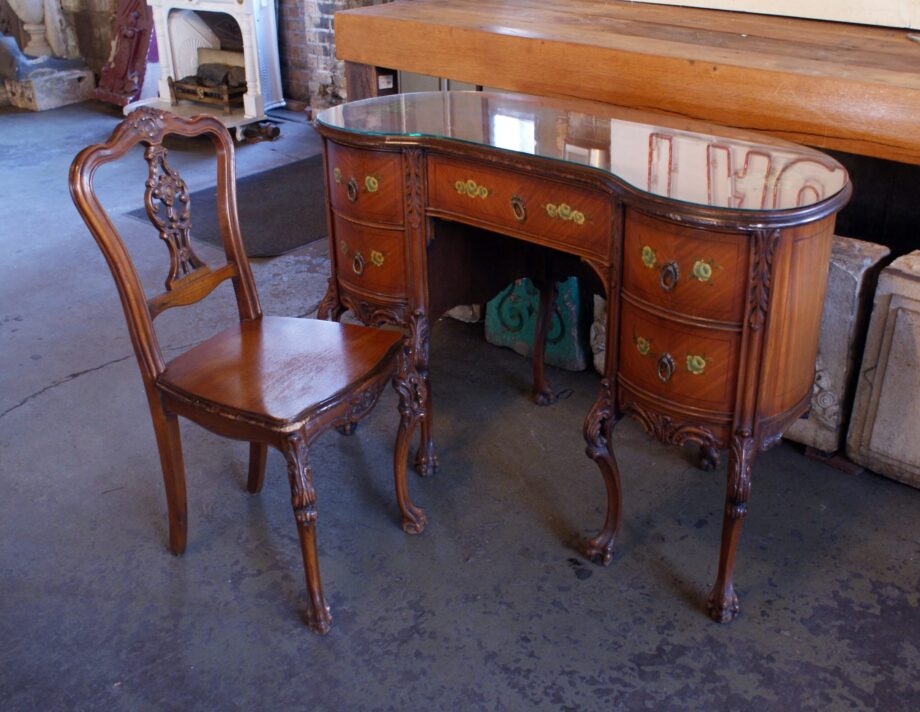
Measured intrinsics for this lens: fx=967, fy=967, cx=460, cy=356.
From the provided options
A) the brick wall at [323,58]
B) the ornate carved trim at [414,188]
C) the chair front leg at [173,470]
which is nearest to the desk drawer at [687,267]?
the ornate carved trim at [414,188]

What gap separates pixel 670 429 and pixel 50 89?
609cm

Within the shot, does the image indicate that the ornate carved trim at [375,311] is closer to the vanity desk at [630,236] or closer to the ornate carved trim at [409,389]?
the vanity desk at [630,236]

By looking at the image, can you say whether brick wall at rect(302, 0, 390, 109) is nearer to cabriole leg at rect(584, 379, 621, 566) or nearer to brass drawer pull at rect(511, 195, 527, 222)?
brass drawer pull at rect(511, 195, 527, 222)

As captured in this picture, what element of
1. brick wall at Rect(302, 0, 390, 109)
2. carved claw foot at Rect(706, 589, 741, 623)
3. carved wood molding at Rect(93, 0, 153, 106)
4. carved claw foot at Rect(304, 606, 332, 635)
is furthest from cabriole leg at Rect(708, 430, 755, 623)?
carved wood molding at Rect(93, 0, 153, 106)

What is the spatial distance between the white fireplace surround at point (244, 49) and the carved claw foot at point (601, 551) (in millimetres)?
4203

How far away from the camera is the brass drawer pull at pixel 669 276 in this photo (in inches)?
73.9

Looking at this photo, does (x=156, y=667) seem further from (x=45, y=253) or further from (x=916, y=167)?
(x=45, y=253)

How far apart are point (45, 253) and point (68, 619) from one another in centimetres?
247

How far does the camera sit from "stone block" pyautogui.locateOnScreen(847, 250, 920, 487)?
2322 millimetres

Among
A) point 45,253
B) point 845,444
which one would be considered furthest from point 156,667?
point 45,253

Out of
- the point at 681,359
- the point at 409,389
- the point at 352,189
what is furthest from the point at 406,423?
the point at 681,359

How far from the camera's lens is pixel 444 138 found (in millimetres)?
2221

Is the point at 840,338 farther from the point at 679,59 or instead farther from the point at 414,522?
the point at 414,522

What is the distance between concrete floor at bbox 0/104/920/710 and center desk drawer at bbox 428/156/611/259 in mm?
758
